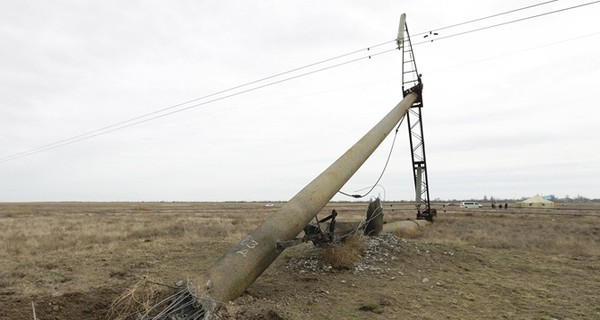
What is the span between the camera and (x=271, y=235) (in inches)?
296

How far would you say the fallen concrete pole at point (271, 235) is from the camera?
20.7 ft

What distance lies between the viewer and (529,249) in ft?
50.2

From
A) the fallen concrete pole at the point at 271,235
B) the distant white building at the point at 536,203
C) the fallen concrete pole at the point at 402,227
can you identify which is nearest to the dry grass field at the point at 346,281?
the fallen concrete pole at the point at 271,235

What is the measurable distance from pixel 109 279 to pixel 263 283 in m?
Answer: 4.24

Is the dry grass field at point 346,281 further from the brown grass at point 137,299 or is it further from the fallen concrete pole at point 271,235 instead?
the fallen concrete pole at point 271,235

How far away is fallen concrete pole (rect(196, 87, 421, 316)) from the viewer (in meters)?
6.32

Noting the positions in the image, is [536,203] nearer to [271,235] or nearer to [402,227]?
[402,227]

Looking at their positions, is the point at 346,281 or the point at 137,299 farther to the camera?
the point at 346,281

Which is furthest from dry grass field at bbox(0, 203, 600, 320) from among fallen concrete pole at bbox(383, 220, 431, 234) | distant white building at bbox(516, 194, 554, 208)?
distant white building at bbox(516, 194, 554, 208)

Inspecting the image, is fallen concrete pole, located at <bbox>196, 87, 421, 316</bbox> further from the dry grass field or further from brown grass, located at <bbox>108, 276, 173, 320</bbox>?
brown grass, located at <bbox>108, 276, 173, 320</bbox>

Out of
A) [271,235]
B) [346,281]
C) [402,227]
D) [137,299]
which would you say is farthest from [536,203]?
[137,299]

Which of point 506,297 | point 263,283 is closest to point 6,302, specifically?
point 263,283

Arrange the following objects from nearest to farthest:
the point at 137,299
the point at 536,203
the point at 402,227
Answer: the point at 137,299 < the point at 402,227 < the point at 536,203

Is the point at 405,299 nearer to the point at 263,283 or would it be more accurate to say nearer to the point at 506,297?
the point at 506,297
